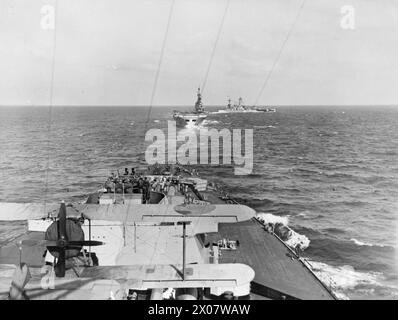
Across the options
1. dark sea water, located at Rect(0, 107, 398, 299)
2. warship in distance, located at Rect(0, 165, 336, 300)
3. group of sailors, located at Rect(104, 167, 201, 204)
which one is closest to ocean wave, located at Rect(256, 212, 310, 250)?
dark sea water, located at Rect(0, 107, 398, 299)

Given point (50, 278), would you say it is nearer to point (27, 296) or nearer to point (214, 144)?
point (27, 296)

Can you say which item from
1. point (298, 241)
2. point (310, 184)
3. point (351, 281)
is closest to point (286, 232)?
point (298, 241)

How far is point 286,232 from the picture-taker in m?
40.4

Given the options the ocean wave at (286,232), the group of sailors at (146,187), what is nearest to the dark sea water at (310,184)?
the ocean wave at (286,232)

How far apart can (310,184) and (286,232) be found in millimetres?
25806

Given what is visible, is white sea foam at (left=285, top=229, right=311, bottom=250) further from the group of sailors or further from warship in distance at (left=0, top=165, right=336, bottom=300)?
the group of sailors

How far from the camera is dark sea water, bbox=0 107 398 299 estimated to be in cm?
3425

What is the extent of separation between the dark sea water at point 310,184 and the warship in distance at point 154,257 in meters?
5.64

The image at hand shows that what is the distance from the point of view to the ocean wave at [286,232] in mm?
36787

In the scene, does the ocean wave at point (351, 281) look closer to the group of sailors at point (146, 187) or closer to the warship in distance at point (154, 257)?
the warship in distance at point (154, 257)

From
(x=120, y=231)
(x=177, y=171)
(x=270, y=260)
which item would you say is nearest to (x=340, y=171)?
(x=177, y=171)

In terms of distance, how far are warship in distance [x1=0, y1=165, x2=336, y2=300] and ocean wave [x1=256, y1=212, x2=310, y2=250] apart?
6.68m
